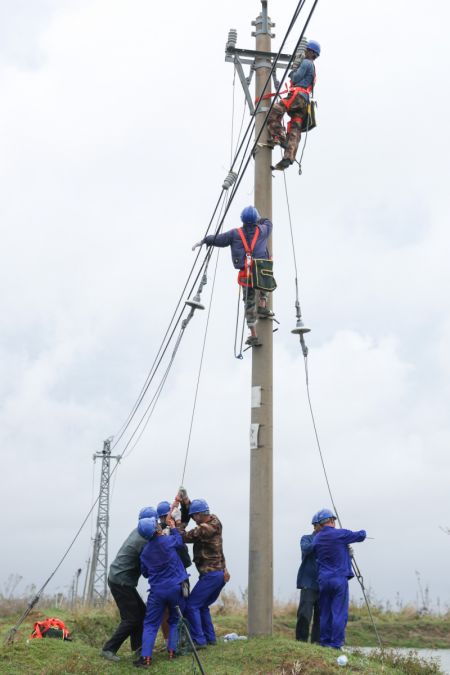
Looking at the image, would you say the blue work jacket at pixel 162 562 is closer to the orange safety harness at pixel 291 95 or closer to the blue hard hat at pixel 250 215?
the blue hard hat at pixel 250 215

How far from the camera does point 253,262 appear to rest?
438 inches

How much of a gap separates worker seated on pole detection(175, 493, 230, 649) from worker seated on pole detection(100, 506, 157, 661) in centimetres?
60

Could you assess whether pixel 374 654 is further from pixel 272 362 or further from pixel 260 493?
pixel 272 362

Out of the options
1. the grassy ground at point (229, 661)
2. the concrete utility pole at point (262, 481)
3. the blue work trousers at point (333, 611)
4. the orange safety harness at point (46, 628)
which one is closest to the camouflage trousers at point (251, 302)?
the concrete utility pole at point (262, 481)

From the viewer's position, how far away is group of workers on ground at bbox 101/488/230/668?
1010 cm

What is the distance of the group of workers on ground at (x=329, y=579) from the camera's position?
34.0ft

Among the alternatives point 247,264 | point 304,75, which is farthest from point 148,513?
point 304,75

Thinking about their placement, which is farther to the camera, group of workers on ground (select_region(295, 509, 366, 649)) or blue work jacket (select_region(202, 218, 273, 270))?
blue work jacket (select_region(202, 218, 273, 270))

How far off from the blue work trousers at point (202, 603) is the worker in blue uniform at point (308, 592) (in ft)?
3.82

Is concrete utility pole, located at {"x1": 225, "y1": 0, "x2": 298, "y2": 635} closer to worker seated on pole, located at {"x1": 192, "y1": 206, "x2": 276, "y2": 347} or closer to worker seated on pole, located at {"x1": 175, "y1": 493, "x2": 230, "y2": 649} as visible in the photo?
worker seated on pole, located at {"x1": 192, "y1": 206, "x2": 276, "y2": 347}

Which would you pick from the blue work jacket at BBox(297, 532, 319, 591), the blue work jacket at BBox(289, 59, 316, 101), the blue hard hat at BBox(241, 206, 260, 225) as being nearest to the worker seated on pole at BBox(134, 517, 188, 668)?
the blue work jacket at BBox(297, 532, 319, 591)

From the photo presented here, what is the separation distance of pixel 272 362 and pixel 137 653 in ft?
13.9

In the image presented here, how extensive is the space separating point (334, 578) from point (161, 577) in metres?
2.23

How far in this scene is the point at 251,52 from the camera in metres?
12.4
